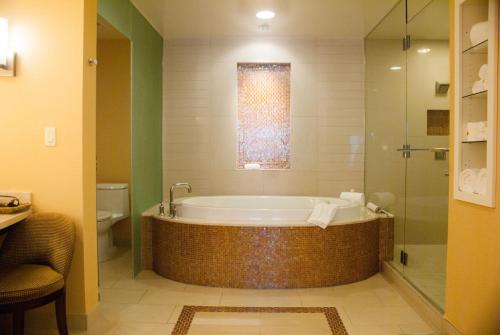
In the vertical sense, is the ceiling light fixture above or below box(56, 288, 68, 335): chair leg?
A: above

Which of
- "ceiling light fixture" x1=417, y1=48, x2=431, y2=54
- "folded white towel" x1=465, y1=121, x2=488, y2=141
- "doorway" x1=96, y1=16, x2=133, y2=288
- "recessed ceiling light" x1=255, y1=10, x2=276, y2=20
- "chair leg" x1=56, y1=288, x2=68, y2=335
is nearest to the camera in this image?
"folded white towel" x1=465, y1=121, x2=488, y2=141

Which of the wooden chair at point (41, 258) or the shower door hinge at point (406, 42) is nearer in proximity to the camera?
the wooden chair at point (41, 258)

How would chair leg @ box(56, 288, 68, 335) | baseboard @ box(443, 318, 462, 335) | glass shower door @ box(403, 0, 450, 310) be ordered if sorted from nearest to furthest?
chair leg @ box(56, 288, 68, 335)
baseboard @ box(443, 318, 462, 335)
glass shower door @ box(403, 0, 450, 310)

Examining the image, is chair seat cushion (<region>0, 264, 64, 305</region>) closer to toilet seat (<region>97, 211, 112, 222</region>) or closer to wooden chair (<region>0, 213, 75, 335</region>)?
wooden chair (<region>0, 213, 75, 335</region>)

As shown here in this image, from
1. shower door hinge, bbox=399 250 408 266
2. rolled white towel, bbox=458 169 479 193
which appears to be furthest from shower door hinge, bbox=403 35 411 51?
shower door hinge, bbox=399 250 408 266

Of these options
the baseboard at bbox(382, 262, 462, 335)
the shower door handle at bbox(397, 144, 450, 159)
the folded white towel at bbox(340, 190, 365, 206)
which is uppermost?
the shower door handle at bbox(397, 144, 450, 159)

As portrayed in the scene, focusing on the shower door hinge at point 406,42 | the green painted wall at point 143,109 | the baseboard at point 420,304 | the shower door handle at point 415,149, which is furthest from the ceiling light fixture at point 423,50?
the green painted wall at point 143,109

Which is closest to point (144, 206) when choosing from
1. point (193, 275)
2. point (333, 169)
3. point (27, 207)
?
point (193, 275)

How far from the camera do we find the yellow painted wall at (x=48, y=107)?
2.27 meters

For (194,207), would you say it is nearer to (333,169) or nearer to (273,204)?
(273,204)

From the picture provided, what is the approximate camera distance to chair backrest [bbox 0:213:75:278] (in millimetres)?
2109

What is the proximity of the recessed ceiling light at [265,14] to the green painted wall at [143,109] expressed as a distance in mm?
1113

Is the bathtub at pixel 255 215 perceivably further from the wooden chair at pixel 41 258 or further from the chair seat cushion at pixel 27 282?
the chair seat cushion at pixel 27 282

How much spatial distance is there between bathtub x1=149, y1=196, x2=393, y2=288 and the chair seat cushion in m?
1.28
